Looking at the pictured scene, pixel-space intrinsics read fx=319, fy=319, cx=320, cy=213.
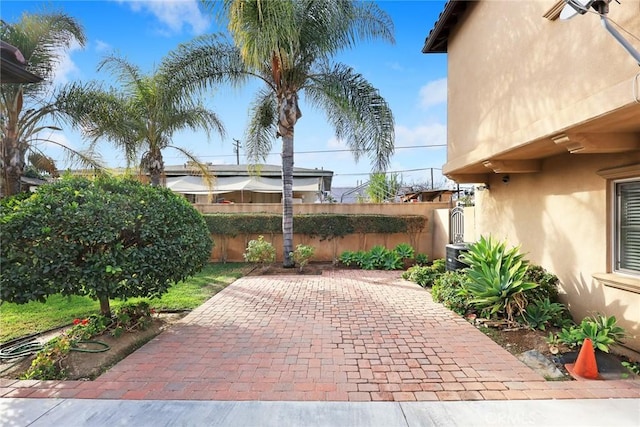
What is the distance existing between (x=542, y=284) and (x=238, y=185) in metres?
15.4

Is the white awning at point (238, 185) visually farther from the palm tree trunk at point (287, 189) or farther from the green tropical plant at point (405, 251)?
the green tropical plant at point (405, 251)

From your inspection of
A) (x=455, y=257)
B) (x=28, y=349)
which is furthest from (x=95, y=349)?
(x=455, y=257)

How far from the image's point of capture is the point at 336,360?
4574 millimetres

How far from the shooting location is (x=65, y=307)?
7.17 meters

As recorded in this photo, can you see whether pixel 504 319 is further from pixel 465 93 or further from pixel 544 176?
pixel 465 93

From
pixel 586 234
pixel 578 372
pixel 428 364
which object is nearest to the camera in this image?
pixel 578 372

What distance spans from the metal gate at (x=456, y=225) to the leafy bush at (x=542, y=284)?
195 inches

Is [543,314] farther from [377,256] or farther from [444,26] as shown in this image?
[444,26]

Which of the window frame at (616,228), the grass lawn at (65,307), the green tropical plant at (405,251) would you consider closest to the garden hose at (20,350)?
the grass lawn at (65,307)

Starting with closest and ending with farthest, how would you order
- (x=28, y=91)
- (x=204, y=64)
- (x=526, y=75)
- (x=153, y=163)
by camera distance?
1. (x=526, y=75)
2. (x=28, y=91)
3. (x=204, y=64)
4. (x=153, y=163)

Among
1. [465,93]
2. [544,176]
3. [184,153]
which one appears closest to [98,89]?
[184,153]

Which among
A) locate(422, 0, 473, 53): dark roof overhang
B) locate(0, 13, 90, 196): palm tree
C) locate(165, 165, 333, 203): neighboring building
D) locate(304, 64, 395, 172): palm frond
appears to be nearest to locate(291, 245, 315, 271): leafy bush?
locate(304, 64, 395, 172): palm frond

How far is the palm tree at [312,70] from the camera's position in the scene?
9.82m

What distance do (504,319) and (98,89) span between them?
13.1m
